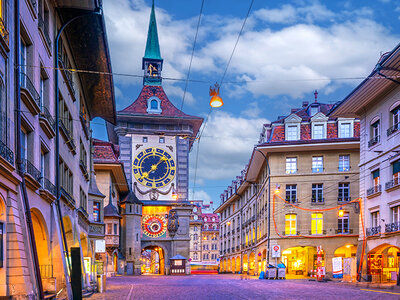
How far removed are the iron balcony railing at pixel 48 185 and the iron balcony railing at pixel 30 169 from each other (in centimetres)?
108

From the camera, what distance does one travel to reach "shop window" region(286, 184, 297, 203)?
49.3m

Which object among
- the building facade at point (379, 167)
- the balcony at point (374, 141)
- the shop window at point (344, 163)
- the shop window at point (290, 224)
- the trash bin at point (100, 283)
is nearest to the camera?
the trash bin at point (100, 283)

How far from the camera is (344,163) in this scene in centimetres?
4888

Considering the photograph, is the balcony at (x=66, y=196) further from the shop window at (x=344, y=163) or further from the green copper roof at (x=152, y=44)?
the green copper roof at (x=152, y=44)

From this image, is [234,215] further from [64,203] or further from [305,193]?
[64,203]

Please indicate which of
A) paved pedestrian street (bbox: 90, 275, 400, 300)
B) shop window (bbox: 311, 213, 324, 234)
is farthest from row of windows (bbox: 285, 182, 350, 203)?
paved pedestrian street (bbox: 90, 275, 400, 300)

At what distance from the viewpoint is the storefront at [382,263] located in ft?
108

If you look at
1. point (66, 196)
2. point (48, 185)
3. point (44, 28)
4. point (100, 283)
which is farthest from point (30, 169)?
point (100, 283)

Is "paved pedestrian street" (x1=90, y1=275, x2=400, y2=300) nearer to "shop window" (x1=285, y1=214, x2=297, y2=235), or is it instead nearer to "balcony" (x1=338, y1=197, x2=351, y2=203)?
"shop window" (x1=285, y1=214, x2=297, y2=235)

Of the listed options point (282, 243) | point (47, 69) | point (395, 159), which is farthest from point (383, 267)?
point (47, 69)

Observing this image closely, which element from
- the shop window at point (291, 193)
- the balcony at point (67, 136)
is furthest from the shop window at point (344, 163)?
the balcony at point (67, 136)

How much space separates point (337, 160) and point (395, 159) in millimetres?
18494

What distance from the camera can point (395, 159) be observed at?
30.5 meters

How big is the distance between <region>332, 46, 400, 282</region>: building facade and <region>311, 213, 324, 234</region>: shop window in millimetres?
12600
